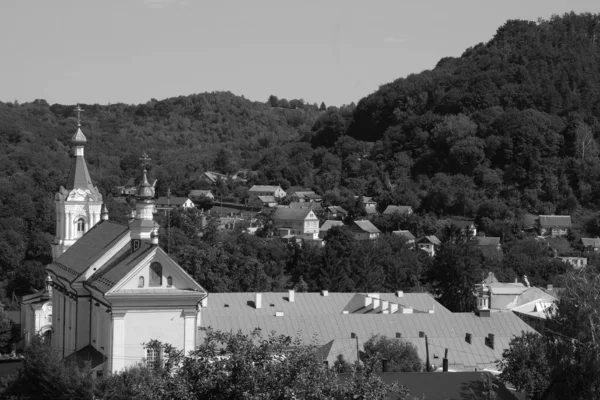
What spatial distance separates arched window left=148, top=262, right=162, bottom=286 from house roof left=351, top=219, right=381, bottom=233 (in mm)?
61657

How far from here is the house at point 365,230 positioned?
302 feet

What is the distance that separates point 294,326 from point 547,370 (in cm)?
1399

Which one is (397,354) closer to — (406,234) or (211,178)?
(406,234)

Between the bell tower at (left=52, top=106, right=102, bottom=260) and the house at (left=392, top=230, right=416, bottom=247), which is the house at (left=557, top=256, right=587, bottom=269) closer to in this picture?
the house at (left=392, top=230, right=416, bottom=247)

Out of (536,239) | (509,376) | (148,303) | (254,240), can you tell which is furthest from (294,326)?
(536,239)

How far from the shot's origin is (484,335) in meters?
41.1

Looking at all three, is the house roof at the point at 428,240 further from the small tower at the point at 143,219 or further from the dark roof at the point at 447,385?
the dark roof at the point at 447,385

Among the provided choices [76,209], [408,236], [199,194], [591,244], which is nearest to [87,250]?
[76,209]

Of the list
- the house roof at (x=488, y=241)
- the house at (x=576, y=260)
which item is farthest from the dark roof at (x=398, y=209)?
the house at (x=576, y=260)

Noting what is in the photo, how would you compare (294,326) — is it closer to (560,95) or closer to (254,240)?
(254,240)

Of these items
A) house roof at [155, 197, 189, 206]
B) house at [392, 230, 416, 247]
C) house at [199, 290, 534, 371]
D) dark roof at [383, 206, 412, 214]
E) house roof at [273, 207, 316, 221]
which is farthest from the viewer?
house roof at [155, 197, 189, 206]

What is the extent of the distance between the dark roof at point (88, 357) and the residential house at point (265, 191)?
82415mm

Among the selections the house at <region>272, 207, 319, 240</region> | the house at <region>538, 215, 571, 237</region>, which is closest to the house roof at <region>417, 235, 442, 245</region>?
the house at <region>538, 215, 571, 237</region>

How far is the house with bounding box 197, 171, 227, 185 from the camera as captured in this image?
127050mm
